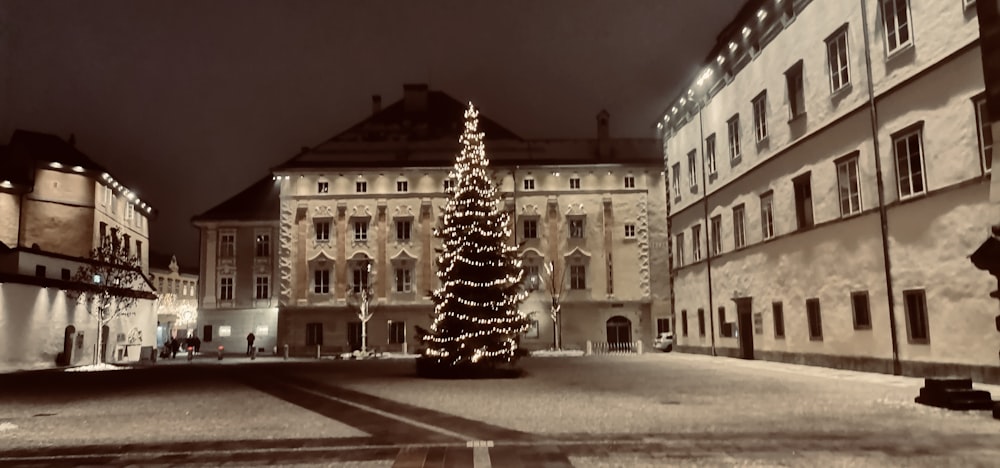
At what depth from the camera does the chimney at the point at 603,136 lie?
55.5m

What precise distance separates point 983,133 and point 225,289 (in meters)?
51.8

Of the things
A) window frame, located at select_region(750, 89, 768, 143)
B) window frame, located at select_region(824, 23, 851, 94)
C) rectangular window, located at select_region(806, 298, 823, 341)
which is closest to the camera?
window frame, located at select_region(824, 23, 851, 94)

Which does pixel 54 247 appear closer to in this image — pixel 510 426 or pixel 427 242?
pixel 427 242

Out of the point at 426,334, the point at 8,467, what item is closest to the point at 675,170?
the point at 426,334

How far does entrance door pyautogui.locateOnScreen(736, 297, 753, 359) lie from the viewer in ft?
98.1

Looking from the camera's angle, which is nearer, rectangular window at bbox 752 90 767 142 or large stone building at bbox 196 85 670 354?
rectangular window at bbox 752 90 767 142

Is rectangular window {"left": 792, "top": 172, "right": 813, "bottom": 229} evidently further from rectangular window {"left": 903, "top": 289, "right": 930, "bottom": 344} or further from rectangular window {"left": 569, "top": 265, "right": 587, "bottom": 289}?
rectangular window {"left": 569, "top": 265, "right": 587, "bottom": 289}

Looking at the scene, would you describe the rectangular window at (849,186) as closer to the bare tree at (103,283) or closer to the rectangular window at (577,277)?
the rectangular window at (577,277)

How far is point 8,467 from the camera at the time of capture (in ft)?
27.8

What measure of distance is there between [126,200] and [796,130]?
5247cm

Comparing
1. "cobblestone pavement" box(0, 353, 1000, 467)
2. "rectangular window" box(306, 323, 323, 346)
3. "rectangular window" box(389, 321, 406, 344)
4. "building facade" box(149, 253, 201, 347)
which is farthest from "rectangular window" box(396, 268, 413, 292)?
"cobblestone pavement" box(0, 353, 1000, 467)

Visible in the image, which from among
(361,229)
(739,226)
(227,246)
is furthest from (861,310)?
(227,246)

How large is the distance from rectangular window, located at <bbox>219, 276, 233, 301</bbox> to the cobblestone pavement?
36.8 metres

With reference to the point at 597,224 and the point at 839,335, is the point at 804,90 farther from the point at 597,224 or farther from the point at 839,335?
the point at 597,224
